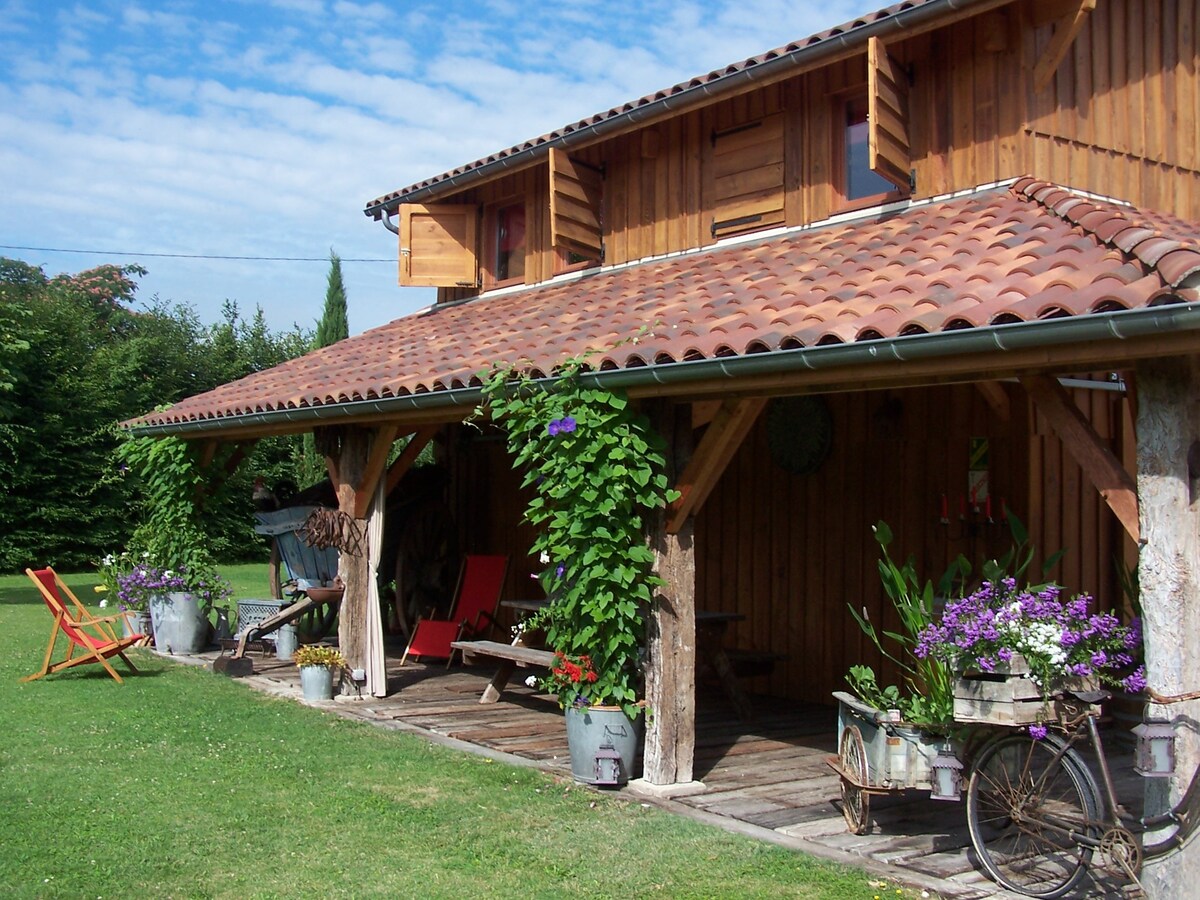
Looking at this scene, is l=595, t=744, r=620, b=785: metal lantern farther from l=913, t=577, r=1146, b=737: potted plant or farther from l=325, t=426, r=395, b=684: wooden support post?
l=325, t=426, r=395, b=684: wooden support post

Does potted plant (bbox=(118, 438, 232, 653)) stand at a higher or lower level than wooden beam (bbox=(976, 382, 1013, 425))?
lower

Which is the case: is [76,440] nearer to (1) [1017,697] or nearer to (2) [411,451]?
(2) [411,451]

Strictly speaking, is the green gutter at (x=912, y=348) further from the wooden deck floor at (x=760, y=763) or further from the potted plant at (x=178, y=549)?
the potted plant at (x=178, y=549)

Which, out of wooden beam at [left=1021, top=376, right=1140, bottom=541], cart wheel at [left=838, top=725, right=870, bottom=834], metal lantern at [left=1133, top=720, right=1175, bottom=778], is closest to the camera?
metal lantern at [left=1133, top=720, right=1175, bottom=778]

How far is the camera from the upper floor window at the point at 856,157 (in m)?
8.34

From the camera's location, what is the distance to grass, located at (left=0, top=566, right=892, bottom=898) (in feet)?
15.4

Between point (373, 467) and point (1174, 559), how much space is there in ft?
19.5

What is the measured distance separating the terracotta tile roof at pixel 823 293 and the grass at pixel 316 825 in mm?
2210

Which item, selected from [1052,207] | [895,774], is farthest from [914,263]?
[895,774]

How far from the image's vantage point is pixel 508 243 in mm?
12023

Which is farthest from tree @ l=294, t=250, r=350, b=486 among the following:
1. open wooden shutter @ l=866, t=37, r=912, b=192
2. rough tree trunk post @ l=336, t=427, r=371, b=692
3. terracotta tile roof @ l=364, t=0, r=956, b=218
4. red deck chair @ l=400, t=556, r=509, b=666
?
open wooden shutter @ l=866, t=37, r=912, b=192

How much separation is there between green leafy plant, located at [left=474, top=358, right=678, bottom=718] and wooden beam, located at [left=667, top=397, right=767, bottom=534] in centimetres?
10

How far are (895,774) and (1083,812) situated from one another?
90 cm

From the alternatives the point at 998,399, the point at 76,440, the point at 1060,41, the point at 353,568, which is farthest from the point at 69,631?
the point at 76,440
